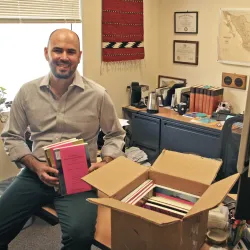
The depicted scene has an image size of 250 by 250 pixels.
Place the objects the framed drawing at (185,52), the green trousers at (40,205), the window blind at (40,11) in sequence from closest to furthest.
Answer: the green trousers at (40,205) < the window blind at (40,11) < the framed drawing at (185,52)

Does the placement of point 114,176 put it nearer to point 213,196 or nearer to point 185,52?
point 213,196

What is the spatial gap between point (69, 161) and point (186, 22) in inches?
105

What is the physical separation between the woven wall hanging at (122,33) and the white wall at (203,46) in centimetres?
34

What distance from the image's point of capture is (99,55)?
3541 mm

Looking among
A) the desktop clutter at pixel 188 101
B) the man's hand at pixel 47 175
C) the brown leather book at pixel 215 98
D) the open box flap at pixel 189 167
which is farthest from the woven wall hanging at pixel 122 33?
the open box flap at pixel 189 167

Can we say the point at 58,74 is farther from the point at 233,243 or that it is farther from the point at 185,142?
the point at 185,142

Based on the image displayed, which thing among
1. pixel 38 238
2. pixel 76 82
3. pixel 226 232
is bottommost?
pixel 38 238

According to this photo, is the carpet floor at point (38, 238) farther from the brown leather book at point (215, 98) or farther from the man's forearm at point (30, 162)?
the brown leather book at point (215, 98)

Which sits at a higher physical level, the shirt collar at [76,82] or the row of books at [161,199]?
the shirt collar at [76,82]

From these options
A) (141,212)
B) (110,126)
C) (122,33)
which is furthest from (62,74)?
(122,33)

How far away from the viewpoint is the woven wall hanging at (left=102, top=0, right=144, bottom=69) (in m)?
3.51

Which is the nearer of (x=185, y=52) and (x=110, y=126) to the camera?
(x=110, y=126)

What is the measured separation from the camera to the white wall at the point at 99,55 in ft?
11.1

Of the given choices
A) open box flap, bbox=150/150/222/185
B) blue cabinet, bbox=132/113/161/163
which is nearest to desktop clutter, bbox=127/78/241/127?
blue cabinet, bbox=132/113/161/163
